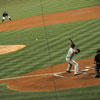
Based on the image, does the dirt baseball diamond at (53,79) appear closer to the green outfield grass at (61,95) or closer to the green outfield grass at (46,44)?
the green outfield grass at (61,95)

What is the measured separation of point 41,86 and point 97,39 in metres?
9.30

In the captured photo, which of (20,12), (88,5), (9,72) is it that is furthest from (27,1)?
(9,72)

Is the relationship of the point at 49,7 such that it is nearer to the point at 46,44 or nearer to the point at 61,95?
the point at 46,44

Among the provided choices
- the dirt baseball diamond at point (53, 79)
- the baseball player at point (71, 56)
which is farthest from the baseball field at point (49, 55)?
the baseball player at point (71, 56)

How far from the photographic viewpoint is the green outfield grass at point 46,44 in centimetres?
2031

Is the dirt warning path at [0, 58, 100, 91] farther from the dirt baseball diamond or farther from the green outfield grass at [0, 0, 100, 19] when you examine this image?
the green outfield grass at [0, 0, 100, 19]

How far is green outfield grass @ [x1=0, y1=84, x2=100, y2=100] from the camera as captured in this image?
13727 millimetres

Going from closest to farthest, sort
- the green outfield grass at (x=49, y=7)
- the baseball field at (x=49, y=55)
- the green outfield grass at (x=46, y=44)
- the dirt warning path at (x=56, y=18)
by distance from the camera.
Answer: the baseball field at (x=49, y=55) → the green outfield grass at (x=46, y=44) → the dirt warning path at (x=56, y=18) → the green outfield grass at (x=49, y=7)

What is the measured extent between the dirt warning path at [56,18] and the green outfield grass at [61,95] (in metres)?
18.8

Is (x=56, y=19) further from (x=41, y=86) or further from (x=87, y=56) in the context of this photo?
(x=41, y=86)

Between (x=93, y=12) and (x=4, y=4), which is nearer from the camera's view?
(x=93, y=12)

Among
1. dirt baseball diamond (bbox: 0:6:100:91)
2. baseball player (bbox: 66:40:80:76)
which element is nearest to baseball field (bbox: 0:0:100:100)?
dirt baseball diamond (bbox: 0:6:100:91)

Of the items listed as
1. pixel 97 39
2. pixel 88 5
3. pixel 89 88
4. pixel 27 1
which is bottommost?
pixel 89 88

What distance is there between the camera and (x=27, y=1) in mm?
56438
